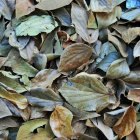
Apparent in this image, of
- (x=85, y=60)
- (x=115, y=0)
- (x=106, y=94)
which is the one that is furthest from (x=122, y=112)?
(x=115, y=0)

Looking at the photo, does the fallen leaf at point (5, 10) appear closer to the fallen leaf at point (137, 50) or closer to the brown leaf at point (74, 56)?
the brown leaf at point (74, 56)

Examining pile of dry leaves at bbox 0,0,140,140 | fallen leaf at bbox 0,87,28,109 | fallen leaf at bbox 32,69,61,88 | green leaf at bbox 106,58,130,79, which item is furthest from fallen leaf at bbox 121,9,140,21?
fallen leaf at bbox 0,87,28,109

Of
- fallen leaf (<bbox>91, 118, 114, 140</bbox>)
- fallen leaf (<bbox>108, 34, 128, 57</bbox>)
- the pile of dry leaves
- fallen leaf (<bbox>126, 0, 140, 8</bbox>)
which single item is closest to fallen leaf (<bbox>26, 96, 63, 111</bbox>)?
the pile of dry leaves

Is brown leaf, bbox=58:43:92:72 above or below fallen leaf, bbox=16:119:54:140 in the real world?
above

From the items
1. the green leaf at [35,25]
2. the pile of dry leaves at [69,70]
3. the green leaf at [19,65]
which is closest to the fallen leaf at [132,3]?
the pile of dry leaves at [69,70]

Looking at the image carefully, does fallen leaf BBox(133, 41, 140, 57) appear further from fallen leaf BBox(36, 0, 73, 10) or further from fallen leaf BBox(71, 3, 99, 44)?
fallen leaf BBox(36, 0, 73, 10)

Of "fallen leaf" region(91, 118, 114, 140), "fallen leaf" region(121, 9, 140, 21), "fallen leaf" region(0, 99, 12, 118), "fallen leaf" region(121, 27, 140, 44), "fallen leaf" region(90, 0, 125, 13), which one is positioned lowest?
"fallen leaf" region(91, 118, 114, 140)
